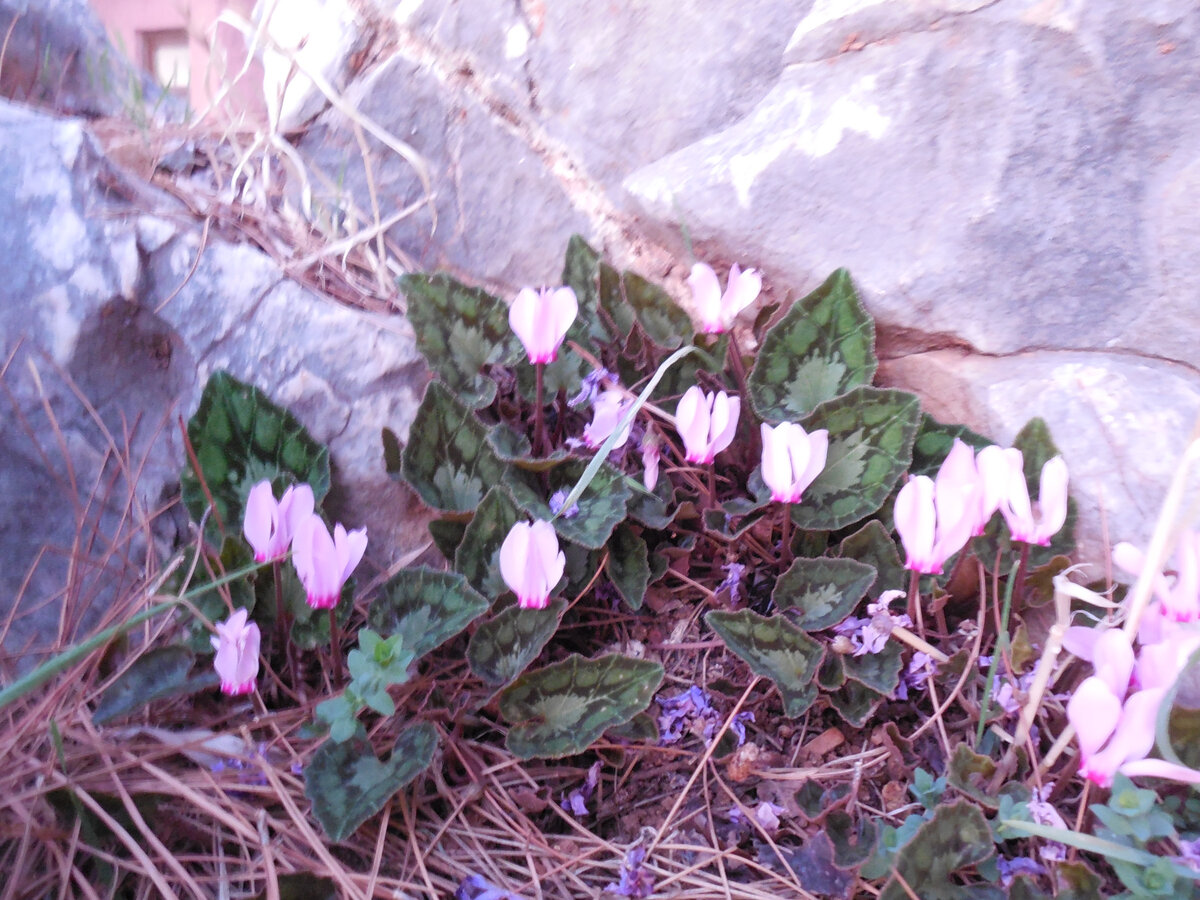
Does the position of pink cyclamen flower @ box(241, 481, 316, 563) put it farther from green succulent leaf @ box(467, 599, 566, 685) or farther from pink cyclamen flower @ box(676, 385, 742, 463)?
pink cyclamen flower @ box(676, 385, 742, 463)

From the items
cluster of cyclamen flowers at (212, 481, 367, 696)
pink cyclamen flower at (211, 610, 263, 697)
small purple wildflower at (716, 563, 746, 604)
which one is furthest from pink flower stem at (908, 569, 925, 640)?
pink cyclamen flower at (211, 610, 263, 697)

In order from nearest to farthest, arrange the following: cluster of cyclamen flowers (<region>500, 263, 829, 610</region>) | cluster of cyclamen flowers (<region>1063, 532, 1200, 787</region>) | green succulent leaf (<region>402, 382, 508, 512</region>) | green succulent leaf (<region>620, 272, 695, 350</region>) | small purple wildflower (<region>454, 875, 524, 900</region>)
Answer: cluster of cyclamen flowers (<region>1063, 532, 1200, 787</region>) < small purple wildflower (<region>454, 875, 524, 900</region>) < cluster of cyclamen flowers (<region>500, 263, 829, 610</region>) < green succulent leaf (<region>402, 382, 508, 512</region>) < green succulent leaf (<region>620, 272, 695, 350</region>)

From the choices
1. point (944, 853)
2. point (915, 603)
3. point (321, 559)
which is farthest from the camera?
point (915, 603)

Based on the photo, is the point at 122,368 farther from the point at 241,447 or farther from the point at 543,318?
the point at 543,318

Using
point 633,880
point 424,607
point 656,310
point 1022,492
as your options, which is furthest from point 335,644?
point 1022,492

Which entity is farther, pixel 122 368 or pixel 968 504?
pixel 122 368

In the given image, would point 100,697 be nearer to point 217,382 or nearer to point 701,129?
point 217,382

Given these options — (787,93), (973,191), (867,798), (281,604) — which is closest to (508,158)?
(787,93)

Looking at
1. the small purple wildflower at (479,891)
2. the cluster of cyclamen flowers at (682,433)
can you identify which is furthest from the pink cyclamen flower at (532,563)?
the small purple wildflower at (479,891)

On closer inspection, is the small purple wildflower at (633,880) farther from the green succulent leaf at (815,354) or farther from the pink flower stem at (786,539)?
the green succulent leaf at (815,354)
